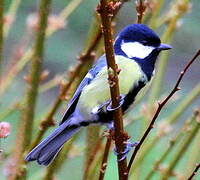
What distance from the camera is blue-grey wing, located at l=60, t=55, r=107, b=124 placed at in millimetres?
1794

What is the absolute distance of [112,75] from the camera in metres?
1.29

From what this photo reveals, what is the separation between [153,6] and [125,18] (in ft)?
13.8

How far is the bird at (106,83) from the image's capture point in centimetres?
177

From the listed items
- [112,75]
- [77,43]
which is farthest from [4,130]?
[77,43]

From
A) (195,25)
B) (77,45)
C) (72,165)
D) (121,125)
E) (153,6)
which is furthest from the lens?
(77,45)

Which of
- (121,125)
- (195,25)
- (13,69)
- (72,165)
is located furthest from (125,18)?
(121,125)

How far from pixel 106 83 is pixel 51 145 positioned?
0.21 metres

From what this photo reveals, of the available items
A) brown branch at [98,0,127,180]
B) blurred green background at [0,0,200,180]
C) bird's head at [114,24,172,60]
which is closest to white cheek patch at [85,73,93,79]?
bird's head at [114,24,172,60]

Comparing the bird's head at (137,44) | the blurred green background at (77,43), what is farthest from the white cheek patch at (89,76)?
the blurred green background at (77,43)

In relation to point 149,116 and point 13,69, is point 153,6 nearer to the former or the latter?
point 149,116

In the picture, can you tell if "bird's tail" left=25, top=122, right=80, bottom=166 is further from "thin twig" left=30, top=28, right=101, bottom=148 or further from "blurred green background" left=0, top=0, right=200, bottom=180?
"blurred green background" left=0, top=0, right=200, bottom=180

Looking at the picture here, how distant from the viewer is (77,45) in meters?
6.59

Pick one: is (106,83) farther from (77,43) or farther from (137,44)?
(77,43)

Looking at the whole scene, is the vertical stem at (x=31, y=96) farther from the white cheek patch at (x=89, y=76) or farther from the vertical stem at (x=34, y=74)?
the white cheek patch at (x=89, y=76)
